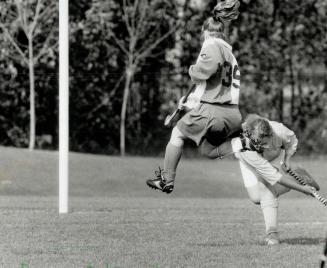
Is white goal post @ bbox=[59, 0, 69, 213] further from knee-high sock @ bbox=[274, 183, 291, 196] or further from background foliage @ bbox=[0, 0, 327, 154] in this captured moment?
background foliage @ bbox=[0, 0, 327, 154]

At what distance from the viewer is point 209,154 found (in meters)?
9.48

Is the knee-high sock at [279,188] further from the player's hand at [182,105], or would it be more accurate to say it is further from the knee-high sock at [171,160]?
the player's hand at [182,105]

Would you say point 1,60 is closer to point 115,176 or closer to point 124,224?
point 115,176

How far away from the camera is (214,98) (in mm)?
9242

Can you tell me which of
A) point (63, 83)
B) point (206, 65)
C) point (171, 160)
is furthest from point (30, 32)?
point (206, 65)

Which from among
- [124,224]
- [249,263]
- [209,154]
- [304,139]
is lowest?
[304,139]

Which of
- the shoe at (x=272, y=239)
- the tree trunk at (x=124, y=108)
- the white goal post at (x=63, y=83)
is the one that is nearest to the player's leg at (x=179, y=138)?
the shoe at (x=272, y=239)

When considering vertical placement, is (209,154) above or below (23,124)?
above

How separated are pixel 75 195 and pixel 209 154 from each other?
39.7 feet

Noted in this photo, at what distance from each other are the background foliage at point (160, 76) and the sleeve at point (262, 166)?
1986cm

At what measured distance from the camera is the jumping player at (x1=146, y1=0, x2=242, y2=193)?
30.1 feet

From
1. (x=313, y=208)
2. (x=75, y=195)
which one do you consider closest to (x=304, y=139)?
(x=75, y=195)

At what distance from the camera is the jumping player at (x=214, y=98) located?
9.18 m

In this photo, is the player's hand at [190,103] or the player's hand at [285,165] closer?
the player's hand at [190,103]
